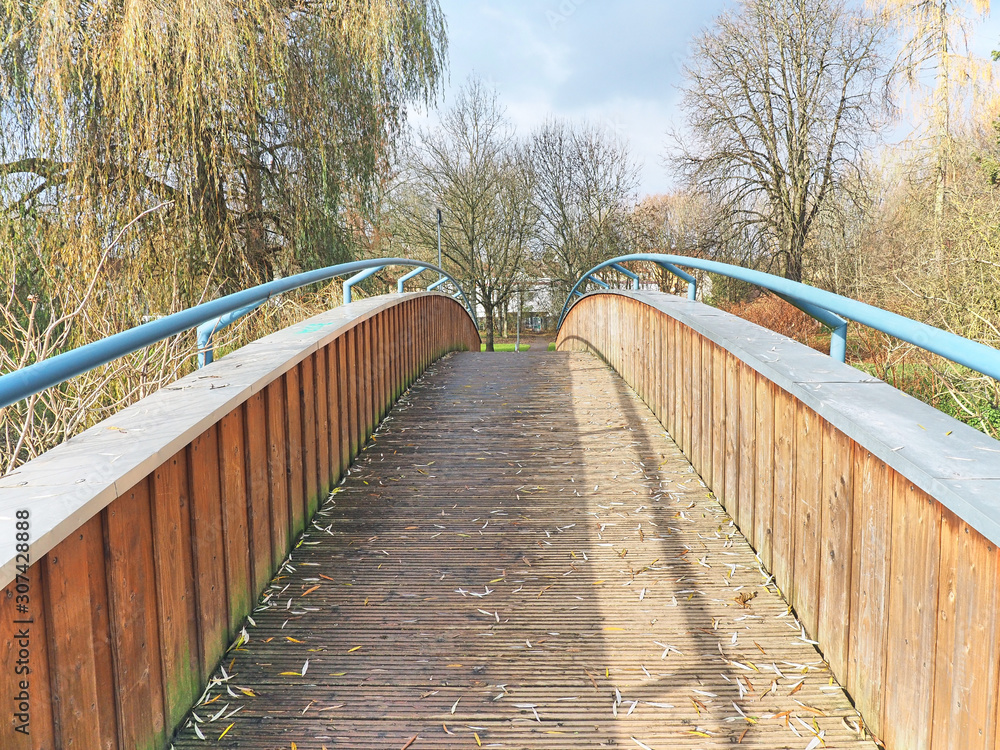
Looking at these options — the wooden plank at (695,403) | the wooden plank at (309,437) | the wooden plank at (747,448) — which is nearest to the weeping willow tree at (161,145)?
the wooden plank at (309,437)

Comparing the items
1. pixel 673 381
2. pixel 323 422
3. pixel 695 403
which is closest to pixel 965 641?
pixel 695 403

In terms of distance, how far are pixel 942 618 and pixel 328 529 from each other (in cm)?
241

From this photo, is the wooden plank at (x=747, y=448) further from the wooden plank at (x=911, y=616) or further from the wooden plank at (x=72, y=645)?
the wooden plank at (x=72, y=645)

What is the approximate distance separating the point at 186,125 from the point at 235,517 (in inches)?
240

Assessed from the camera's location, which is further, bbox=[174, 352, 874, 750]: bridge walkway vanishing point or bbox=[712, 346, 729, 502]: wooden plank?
bbox=[712, 346, 729, 502]: wooden plank

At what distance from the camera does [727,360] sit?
3.28 meters

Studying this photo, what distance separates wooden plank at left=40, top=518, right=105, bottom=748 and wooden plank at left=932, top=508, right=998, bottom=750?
6.26 ft

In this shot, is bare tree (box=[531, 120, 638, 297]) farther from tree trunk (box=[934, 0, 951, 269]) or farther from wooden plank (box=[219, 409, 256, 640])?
wooden plank (box=[219, 409, 256, 640])

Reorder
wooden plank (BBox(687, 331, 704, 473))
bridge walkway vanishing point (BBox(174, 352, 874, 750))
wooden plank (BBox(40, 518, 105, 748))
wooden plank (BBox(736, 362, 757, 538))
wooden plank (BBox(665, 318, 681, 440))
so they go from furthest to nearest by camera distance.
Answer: wooden plank (BBox(665, 318, 681, 440)), wooden plank (BBox(687, 331, 704, 473)), wooden plank (BBox(736, 362, 757, 538)), bridge walkway vanishing point (BBox(174, 352, 874, 750)), wooden plank (BBox(40, 518, 105, 748))

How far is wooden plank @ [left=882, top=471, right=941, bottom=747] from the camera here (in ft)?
5.38

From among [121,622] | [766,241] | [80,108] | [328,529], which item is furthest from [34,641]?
[766,241]

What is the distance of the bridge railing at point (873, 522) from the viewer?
4.92ft

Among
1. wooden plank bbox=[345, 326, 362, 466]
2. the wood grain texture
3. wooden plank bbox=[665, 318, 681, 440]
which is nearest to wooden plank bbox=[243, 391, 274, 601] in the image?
wooden plank bbox=[345, 326, 362, 466]

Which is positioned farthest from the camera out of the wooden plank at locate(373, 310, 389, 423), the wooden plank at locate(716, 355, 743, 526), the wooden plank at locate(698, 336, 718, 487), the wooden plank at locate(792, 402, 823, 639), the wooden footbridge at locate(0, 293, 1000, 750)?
the wooden plank at locate(373, 310, 389, 423)
